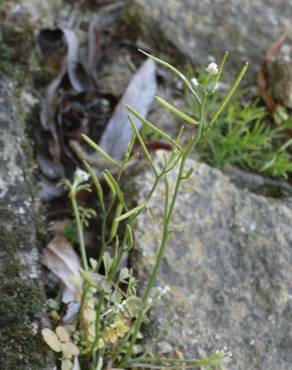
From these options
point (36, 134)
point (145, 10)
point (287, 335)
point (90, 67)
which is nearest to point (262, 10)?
point (145, 10)

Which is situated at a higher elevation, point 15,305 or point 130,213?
point 130,213

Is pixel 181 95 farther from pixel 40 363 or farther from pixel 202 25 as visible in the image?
pixel 40 363

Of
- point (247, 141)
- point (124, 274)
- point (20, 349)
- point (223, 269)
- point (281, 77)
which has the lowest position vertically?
point (20, 349)

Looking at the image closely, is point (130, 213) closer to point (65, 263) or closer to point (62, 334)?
point (62, 334)

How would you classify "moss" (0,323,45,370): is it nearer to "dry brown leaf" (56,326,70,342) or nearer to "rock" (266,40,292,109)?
"dry brown leaf" (56,326,70,342)

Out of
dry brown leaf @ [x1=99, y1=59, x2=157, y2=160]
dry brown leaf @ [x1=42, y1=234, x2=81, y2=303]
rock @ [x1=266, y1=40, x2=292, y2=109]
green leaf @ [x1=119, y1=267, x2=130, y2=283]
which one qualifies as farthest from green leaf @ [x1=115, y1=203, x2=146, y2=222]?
rock @ [x1=266, y1=40, x2=292, y2=109]

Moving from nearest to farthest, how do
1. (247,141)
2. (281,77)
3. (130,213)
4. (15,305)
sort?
(130,213) → (15,305) → (247,141) → (281,77)

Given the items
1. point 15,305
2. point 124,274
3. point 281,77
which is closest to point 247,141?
point 281,77
